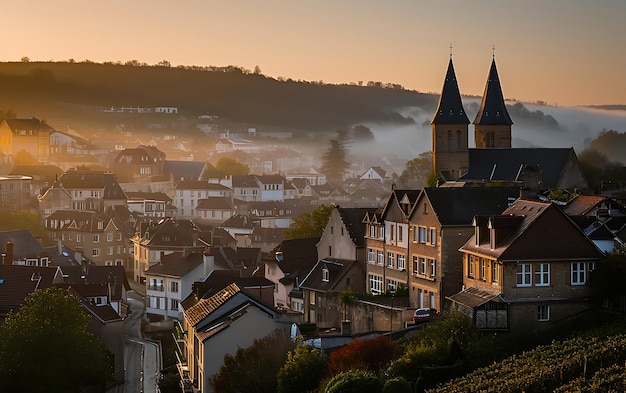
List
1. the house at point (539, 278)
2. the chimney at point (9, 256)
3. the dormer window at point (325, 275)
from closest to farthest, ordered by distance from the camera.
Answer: the house at point (539, 278) < the dormer window at point (325, 275) < the chimney at point (9, 256)

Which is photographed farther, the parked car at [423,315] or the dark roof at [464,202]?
the dark roof at [464,202]

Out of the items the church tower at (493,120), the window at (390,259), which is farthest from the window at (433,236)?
the church tower at (493,120)

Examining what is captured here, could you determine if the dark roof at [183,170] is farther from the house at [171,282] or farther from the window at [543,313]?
the window at [543,313]

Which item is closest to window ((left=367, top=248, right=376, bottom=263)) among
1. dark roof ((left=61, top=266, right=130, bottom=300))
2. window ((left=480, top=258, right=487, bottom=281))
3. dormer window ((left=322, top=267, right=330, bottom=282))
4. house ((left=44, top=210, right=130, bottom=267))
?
dormer window ((left=322, top=267, right=330, bottom=282))

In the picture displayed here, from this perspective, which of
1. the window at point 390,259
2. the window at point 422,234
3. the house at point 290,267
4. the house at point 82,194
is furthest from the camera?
the house at point 82,194

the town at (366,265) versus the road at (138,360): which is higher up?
the town at (366,265)

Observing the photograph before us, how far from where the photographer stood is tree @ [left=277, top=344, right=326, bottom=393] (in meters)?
39.9

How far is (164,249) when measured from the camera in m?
90.7

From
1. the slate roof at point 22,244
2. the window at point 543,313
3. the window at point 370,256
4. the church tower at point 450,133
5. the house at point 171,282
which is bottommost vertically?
the house at point 171,282

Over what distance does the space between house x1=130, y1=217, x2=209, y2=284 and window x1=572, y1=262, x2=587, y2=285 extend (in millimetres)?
48482

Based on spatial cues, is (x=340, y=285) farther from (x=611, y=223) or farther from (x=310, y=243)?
(x=611, y=223)

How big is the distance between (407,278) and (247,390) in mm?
10989

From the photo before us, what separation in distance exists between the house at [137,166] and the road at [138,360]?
310 feet

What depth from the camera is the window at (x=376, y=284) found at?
175 feet
